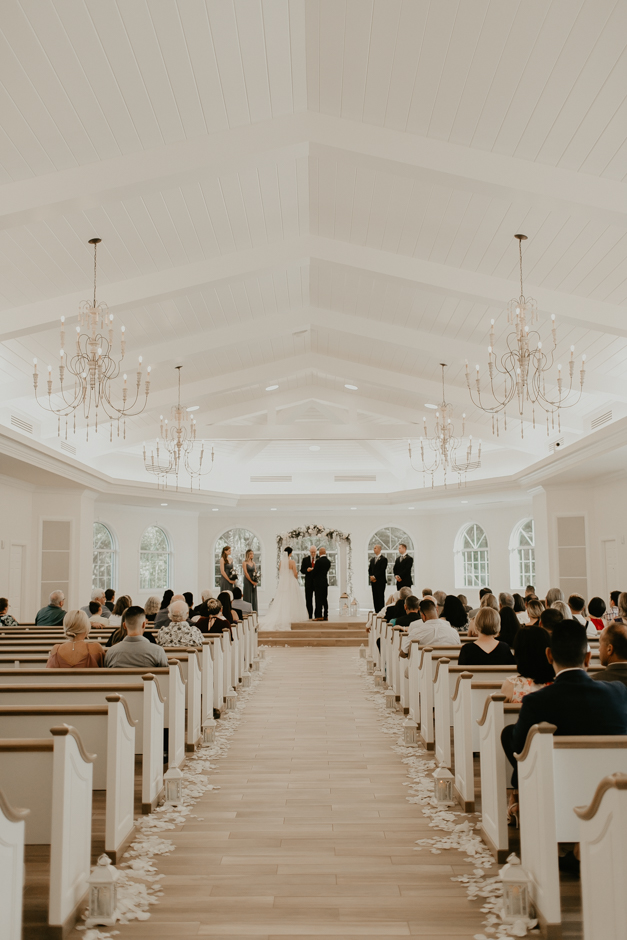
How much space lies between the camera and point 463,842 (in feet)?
13.3

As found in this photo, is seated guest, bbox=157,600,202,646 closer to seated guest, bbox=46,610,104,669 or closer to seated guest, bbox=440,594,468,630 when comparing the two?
seated guest, bbox=46,610,104,669

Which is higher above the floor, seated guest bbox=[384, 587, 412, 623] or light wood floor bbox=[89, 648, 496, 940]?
seated guest bbox=[384, 587, 412, 623]

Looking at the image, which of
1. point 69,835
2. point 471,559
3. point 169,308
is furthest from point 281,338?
point 471,559

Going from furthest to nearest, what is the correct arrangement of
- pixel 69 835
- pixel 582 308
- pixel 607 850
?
pixel 582 308 → pixel 69 835 → pixel 607 850

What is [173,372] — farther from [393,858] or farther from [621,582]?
[393,858]

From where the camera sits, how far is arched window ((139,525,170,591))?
19.2 m

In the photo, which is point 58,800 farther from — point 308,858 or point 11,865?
point 308,858

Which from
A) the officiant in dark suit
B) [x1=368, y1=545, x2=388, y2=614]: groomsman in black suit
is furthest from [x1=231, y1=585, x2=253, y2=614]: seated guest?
[x1=368, y1=545, x2=388, y2=614]: groomsman in black suit

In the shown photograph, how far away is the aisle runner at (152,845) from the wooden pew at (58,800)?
159 mm

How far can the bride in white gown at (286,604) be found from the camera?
647 inches

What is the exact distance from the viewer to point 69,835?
3131mm

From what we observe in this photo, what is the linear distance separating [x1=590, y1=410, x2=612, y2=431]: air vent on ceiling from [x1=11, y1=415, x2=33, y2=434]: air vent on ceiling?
26.4ft

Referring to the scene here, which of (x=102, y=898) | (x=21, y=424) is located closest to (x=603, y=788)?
(x=102, y=898)

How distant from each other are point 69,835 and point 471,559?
17906 mm
